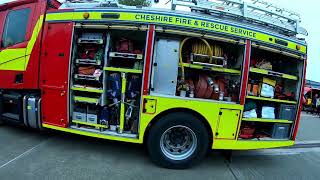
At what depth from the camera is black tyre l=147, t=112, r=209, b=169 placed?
554 cm

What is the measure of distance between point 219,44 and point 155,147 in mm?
2103

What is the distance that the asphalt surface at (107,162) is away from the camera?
5.14 metres

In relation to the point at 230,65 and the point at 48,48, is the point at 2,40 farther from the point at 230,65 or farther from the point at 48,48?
the point at 230,65

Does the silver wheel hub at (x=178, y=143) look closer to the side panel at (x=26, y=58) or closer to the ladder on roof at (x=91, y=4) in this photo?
the ladder on roof at (x=91, y=4)

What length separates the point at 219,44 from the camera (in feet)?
19.5

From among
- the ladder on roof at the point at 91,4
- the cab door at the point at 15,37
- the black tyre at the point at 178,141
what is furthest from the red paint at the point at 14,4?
the black tyre at the point at 178,141

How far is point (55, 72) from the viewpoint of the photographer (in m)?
5.99

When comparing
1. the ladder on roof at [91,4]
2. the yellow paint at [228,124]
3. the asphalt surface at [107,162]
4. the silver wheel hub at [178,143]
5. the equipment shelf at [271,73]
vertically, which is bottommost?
the asphalt surface at [107,162]

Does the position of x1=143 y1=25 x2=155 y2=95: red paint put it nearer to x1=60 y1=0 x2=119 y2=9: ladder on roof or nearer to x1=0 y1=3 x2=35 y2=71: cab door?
x1=60 y1=0 x2=119 y2=9: ladder on roof

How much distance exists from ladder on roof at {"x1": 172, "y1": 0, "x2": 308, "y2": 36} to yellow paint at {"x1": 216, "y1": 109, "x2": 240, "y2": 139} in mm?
1683

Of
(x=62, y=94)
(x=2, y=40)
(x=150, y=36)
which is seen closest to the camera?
(x=150, y=36)

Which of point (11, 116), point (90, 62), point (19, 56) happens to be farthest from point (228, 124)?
point (11, 116)

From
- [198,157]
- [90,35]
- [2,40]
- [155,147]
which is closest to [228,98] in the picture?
[198,157]

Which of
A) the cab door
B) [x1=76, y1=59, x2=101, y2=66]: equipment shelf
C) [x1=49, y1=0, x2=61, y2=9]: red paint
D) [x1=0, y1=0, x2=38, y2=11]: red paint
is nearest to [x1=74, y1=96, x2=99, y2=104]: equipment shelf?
[x1=76, y1=59, x2=101, y2=66]: equipment shelf
